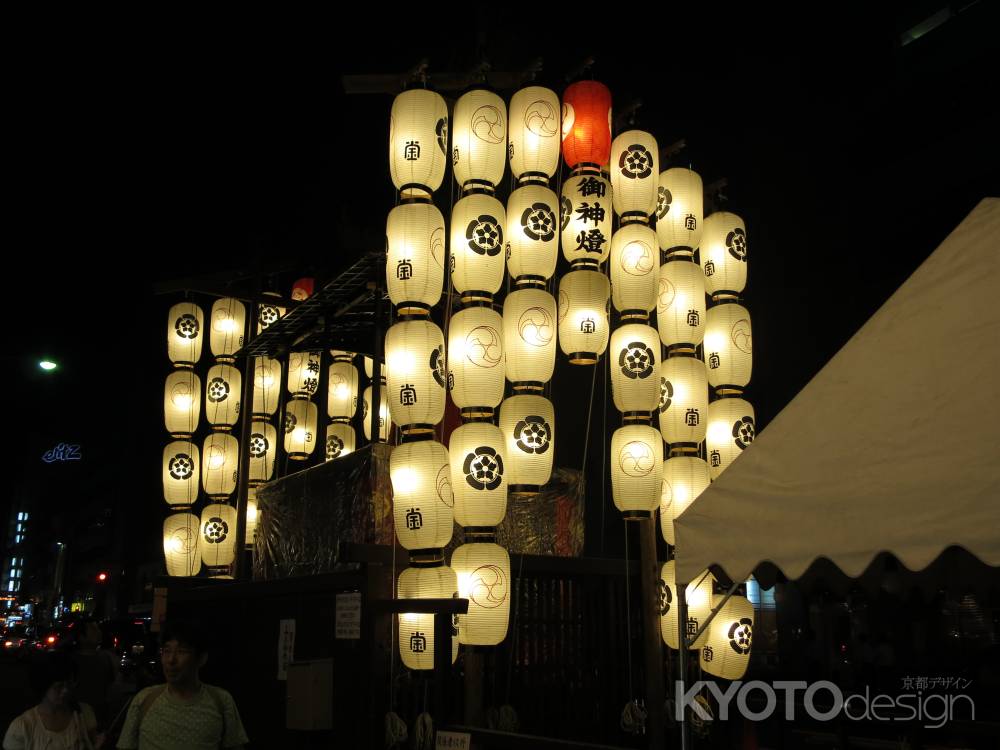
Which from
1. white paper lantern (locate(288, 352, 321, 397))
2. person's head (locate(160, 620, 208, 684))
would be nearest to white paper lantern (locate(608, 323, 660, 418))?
person's head (locate(160, 620, 208, 684))

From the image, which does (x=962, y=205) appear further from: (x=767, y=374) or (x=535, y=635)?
(x=535, y=635)

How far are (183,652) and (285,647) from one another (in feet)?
13.2

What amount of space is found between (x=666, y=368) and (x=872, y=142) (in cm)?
1059

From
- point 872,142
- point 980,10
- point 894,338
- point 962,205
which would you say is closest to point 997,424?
point 894,338

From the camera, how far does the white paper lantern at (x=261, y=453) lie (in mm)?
15227

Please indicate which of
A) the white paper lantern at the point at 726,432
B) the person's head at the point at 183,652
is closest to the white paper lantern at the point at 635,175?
the white paper lantern at the point at 726,432

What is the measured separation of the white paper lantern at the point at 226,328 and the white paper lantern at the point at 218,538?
2.61 m

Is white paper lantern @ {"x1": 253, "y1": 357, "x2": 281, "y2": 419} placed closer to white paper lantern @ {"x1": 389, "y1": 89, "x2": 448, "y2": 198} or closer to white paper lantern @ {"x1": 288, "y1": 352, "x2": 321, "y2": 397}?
white paper lantern @ {"x1": 288, "y1": 352, "x2": 321, "y2": 397}

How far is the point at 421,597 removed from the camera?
815 centimetres

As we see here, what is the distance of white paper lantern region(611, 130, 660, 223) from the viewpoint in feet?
31.8

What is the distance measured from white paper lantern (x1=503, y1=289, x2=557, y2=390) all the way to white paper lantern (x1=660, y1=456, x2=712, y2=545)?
170 centimetres

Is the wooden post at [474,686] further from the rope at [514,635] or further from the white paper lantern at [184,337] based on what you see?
the white paper lantern at [184,337]

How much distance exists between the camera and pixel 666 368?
9.63m

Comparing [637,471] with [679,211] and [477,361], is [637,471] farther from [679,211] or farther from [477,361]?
[679,211]
